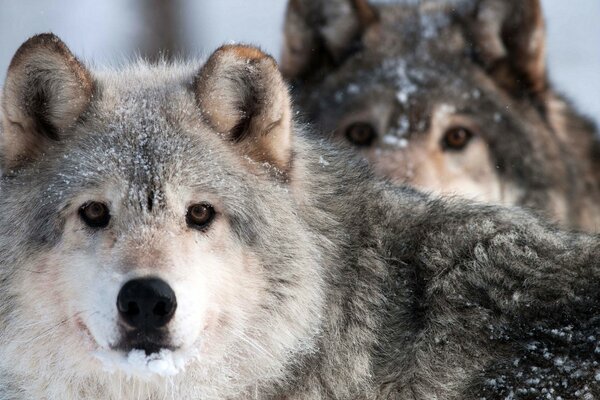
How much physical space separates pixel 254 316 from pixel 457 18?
15.0 ft

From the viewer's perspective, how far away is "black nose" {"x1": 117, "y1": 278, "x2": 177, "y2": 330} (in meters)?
4.13

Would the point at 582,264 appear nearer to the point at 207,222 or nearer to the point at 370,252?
the point at 370,252

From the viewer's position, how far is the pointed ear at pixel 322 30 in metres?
8.48

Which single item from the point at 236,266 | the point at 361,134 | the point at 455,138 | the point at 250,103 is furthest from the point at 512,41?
the point at 236,266

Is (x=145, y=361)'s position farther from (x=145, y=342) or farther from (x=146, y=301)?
(x=146, y=301)

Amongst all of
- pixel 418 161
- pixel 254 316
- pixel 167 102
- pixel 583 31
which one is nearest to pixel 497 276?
pixel 254 316

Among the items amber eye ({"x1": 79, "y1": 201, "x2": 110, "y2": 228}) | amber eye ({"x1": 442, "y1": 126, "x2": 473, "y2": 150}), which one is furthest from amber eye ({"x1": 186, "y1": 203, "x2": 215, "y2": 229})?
amber eye ({"x1": 442, "y1": 126, "x2": 473, "y2": 150})

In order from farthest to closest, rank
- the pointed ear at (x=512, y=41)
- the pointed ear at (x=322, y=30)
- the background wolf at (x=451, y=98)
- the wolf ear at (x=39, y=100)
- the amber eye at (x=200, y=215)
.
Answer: the pointed ear at (x=322, y=30) < the pointed ear at (x=512, y=41) < the background wolf at (x=451, y=98) < the wolf ear at (x=39, y=100) < the amber eye at (x=200, y=215)

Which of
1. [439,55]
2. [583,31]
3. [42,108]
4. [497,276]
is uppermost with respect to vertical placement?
[583,31]

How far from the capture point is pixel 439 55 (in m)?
8.27

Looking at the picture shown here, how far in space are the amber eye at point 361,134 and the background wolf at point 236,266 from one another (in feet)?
8.97

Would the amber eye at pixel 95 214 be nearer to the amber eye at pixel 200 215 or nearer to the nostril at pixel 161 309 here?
the amber eye at pixel 200 215

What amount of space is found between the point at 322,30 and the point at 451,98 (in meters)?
1.32

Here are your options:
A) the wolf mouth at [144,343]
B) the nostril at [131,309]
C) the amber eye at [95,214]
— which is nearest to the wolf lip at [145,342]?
the wolf mouth at [144,343]
